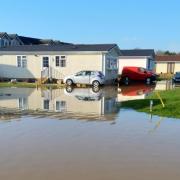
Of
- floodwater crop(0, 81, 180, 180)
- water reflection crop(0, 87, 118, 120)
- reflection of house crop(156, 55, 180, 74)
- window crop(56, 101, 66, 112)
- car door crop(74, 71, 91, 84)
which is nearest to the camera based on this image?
floodwater crop(0, 81, 180, 180)

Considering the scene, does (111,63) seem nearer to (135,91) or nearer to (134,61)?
(135,91)

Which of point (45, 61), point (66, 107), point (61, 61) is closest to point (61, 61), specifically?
point (61, 61)

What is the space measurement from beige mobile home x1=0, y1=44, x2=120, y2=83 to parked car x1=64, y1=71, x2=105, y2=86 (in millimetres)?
1876

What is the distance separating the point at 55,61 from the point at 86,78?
486 cm

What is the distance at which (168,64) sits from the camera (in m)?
56.8

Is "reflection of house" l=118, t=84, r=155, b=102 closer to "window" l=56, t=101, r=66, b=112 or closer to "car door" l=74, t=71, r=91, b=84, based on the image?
"window" l=56, t=101, r=66, b=112

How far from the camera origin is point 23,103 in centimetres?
1922

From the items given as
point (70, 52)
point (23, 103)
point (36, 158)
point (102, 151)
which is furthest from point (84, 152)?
point (70, 52)

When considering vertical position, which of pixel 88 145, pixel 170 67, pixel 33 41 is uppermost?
pixel 33 41

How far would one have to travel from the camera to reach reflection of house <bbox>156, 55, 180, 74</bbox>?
56.1m

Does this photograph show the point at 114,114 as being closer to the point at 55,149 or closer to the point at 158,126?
the point at 158,126

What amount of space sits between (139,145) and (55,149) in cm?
231

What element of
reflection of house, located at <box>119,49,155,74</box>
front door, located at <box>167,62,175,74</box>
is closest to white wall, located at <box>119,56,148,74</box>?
reflection of house, located at <box>119,49,155,74</box>

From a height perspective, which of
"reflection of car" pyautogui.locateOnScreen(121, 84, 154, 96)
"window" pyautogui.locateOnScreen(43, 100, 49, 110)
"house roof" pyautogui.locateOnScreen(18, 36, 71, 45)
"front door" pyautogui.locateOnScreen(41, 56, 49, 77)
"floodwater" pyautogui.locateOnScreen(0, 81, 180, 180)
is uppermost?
"house roof" pyautogui.locateOnScreen(18, 36, 71, 45)
